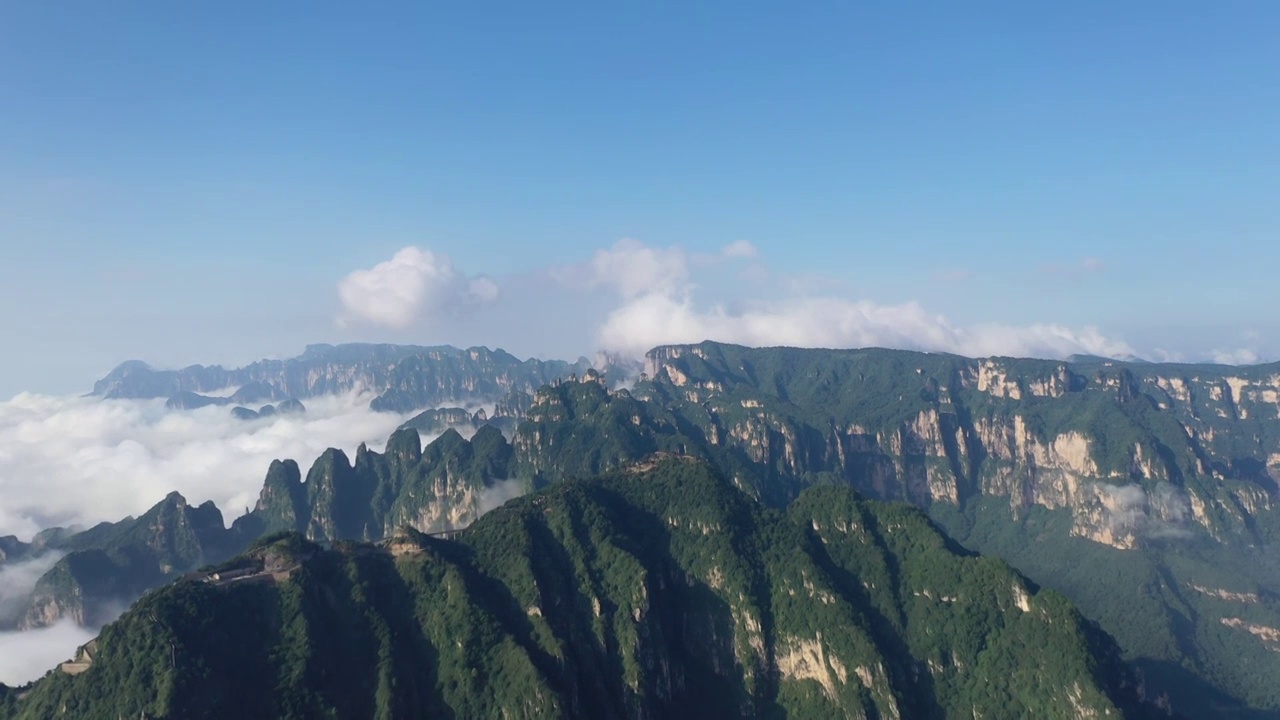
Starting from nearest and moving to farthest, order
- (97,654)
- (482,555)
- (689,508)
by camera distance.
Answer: (97,654) < (482,555) < (689,508)

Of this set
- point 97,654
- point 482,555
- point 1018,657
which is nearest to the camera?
point 97,654

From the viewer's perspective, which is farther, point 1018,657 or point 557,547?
point 557,547

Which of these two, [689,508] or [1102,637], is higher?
[689,508]

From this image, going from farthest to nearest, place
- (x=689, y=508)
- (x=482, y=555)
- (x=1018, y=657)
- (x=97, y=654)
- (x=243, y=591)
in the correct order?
(x=689, y=508) → (x=482, y=555) → (x=1018, y=657) → (x=243, y=591) → (x=97, y=654)

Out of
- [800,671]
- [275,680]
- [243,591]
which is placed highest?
[243,591]

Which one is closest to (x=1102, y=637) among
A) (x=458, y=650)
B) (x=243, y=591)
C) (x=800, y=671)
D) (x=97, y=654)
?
Result: (x=800, y=671)

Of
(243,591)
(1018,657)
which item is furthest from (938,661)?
(243,591)

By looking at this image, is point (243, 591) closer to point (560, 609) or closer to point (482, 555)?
point (482, 555)

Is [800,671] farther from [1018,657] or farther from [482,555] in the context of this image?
[482,555]

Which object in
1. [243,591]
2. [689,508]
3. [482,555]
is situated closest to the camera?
[243,591]
